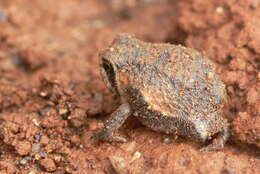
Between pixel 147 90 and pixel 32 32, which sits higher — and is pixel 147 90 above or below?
below

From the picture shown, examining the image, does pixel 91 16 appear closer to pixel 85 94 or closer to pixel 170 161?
pixel 85 94

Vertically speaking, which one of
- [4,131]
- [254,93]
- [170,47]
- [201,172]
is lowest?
[201,172]

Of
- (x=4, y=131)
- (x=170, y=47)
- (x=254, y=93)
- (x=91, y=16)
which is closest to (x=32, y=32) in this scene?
(x=91, y=16)

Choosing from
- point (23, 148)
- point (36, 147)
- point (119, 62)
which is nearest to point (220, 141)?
point (119, 62)

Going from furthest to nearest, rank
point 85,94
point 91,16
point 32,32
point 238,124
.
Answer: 1. point 91,16
2. point 32,32
3. point 85,94
4. point 238,124

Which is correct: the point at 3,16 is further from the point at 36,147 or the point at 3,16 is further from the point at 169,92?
the point at 169,92

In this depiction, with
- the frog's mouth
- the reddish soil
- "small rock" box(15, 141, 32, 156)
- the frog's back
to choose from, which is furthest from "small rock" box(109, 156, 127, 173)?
"small rock" box(15, 141, 32, 156)

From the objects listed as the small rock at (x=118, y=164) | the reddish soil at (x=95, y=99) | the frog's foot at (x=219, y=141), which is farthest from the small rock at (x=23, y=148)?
the frog's foot at (x=219, y=141)
